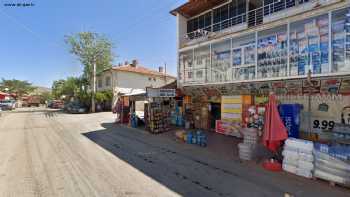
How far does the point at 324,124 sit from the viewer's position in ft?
28.6

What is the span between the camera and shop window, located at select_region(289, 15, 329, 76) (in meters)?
7.49

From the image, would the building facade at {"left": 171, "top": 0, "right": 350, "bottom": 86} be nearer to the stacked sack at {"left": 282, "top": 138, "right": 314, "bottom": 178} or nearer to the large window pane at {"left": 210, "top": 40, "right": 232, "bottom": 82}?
the large window pane at {"left": 210, "top": 40, "right": 232, "bottom": 82}

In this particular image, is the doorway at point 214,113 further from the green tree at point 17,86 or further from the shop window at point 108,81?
the green tree at point 17,86

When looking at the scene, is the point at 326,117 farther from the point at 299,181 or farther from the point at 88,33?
the point at 88,33

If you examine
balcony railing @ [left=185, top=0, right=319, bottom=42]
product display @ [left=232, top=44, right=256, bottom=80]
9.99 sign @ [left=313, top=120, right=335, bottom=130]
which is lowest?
9.99 sign @ [left=313, top=120, right=335, bottom=130]

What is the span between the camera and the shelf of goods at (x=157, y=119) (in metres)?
12.5

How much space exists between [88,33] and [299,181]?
3196cm

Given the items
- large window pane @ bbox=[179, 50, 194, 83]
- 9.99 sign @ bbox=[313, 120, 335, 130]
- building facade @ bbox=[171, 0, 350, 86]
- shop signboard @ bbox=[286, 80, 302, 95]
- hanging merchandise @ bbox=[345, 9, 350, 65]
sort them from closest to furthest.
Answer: hanging merchandise @ bbox=[345, 9, 350, 65] → building facade @ bbox=[171, 0, 350, 86] → 9.99 sign @ bbox=[313, 120, 335, 130] → shop signboard @ bbox=[286, 80, 302, 95] → large window pane @ bbox=[179, 50, 194, 83]

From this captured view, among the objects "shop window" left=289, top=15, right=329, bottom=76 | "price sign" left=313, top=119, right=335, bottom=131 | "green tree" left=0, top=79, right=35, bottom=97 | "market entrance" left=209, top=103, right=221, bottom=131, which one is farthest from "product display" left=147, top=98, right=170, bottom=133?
"green tree" left=0, top=79, right=35, bottom=97

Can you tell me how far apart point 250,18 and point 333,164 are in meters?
9.17

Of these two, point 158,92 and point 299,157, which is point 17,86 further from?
point 299,157

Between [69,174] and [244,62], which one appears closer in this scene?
[69,174]

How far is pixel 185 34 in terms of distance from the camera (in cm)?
1464

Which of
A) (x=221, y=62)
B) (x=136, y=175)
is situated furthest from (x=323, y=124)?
(x=136, y=175)
